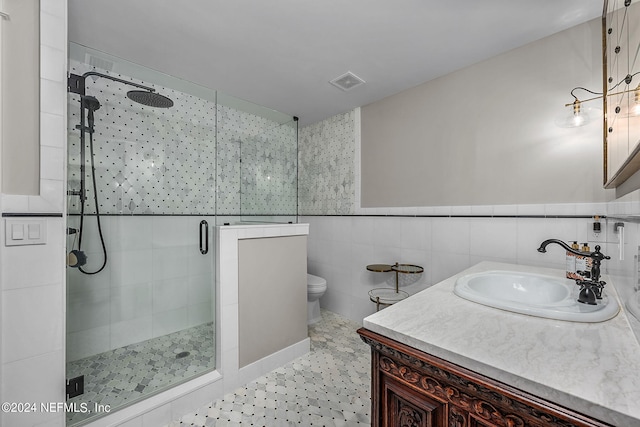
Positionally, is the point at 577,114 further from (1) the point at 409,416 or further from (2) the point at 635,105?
(1) the point at 409,416

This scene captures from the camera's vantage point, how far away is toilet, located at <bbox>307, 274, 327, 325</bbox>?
2.64 metres

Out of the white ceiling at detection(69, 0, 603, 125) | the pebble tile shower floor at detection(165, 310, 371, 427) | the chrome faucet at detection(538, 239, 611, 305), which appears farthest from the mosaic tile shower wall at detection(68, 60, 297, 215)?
the chrome faucet at detection(538, 239, 611, 305)

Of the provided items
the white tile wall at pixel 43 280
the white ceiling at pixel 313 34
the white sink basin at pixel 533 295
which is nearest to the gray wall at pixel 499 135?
the white ceiling at pixel 313 34

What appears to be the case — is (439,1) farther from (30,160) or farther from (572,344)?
(30,160)

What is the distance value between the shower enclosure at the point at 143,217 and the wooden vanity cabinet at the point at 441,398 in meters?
1.33

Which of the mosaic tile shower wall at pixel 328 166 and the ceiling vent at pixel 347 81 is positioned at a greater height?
the ceiling vent at pixel 347 81

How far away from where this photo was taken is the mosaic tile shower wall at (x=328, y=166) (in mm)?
3020

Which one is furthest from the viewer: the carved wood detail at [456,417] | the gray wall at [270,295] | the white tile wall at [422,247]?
the gray wall at [270,295]

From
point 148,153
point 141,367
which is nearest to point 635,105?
point 148,153

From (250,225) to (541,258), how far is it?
1995mm

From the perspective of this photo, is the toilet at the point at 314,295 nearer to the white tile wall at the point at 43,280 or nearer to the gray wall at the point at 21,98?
the white tile wall at the point at 43,280

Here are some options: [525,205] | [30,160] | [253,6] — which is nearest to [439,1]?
[253,6]

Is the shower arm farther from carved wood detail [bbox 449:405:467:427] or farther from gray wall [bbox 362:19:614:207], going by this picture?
gray wall [bbox 362:19:614:207]

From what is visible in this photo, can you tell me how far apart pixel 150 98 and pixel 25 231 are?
3.03 feet
